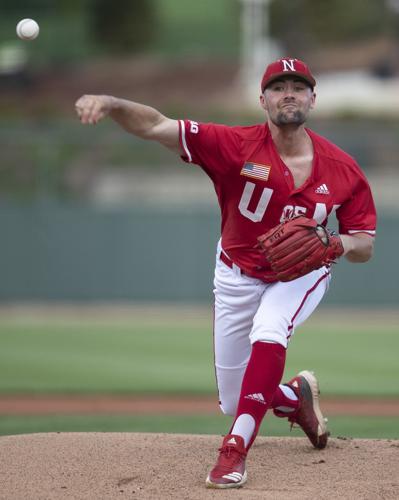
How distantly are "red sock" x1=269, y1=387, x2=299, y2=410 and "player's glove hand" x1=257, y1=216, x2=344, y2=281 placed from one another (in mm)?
773

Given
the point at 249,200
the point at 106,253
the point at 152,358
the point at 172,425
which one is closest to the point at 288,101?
the point at 249,200

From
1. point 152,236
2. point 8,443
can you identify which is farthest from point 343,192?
point 152,236

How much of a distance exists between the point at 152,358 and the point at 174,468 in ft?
18.6

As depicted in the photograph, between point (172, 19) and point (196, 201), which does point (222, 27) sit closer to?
point (172, 19)

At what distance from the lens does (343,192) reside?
456 centimetres

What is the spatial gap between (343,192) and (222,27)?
1052 inches

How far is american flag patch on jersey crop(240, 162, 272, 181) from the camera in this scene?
4465 millimetres

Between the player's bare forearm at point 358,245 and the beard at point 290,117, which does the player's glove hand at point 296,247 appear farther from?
the beard at point 290,117

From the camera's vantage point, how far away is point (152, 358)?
9984 mm

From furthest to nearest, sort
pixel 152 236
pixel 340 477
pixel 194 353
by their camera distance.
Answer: pixel 152 236, pixel 194 353, pixel 340 477

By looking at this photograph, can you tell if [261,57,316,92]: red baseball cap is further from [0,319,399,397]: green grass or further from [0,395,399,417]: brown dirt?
[0,319,399,397]: green grass

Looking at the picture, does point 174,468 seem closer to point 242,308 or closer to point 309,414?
point 242,308

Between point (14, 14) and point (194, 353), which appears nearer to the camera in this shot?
point (194, 353)

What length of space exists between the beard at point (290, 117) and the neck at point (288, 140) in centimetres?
11
